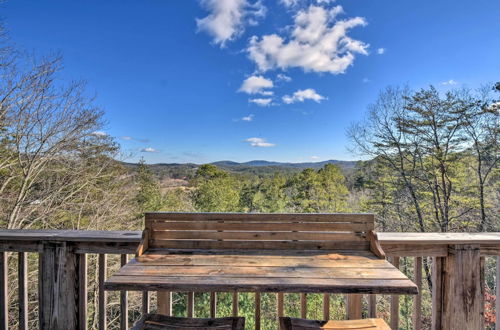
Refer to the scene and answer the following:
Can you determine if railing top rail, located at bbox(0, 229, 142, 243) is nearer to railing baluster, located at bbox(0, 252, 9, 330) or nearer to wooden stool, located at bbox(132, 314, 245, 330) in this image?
railing baluster, located at bbox(0, 252, 9, 330)

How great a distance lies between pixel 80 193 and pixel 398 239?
7.98 metres

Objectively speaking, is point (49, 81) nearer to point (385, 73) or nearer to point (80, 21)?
point (80, 21)

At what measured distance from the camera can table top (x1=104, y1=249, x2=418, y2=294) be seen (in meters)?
0.91

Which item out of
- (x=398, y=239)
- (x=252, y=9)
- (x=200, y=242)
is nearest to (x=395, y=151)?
(x=252, y=9)

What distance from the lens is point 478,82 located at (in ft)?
25.9

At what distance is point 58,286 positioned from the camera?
1.43m

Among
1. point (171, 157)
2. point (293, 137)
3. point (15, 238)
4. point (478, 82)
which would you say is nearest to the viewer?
point (15, 238)

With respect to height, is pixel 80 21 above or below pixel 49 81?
above

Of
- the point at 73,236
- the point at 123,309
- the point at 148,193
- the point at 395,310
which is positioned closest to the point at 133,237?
the point at 73,236

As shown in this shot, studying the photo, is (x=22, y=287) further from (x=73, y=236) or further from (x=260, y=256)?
(x=260, y=256)

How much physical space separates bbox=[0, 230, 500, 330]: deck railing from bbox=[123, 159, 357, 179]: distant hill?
282 inches

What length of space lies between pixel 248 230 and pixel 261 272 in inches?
11.9

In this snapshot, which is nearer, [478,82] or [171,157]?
[478,82]

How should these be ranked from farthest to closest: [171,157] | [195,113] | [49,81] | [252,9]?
[195,113], [171,157], [49,81], [252,9]
